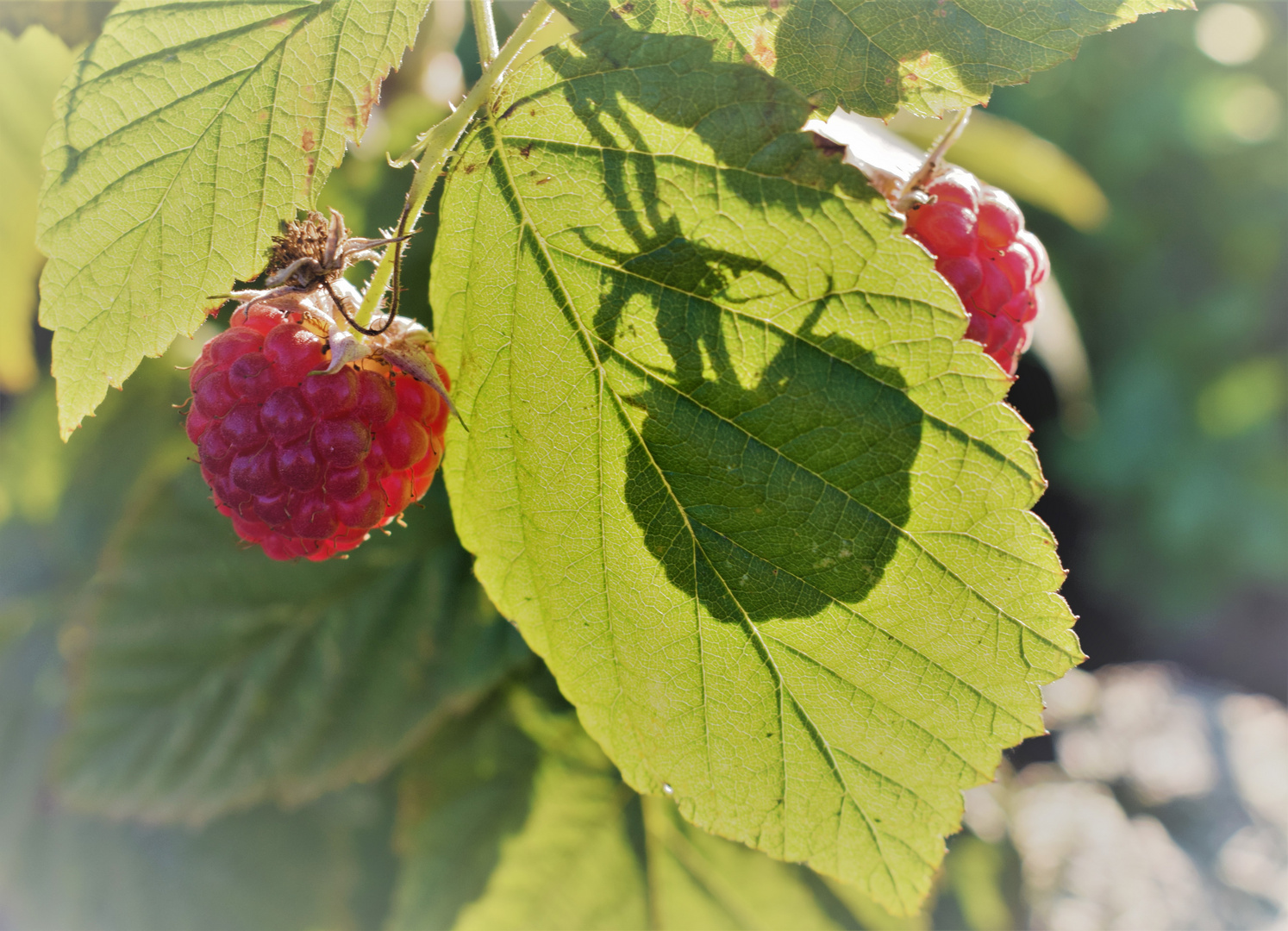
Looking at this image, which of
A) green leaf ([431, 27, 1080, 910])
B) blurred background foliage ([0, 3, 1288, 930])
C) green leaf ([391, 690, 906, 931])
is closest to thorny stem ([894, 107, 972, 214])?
green leaf ([431, 27, 1080, 910])

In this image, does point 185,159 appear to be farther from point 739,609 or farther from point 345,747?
point 345,747

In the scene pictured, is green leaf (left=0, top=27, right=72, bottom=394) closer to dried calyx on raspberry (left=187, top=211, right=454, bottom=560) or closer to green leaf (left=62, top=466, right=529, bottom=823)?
green leaf (left=62, top=466, right=529, bottom=823)

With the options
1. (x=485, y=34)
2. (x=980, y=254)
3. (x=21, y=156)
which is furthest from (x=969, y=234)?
(x=21, y=156)

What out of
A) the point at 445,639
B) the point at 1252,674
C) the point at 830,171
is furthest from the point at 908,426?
the point at 1252,674

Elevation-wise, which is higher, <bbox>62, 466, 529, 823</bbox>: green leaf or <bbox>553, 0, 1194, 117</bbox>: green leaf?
<bbox>553, 0, 1194, 117</bbox>: green leaf

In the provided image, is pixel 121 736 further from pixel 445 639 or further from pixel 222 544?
pixel 445 639

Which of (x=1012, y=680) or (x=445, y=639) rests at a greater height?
(x=1012, y=680)

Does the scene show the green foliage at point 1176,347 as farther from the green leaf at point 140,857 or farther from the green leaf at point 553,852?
the green leaf at point 140,857
